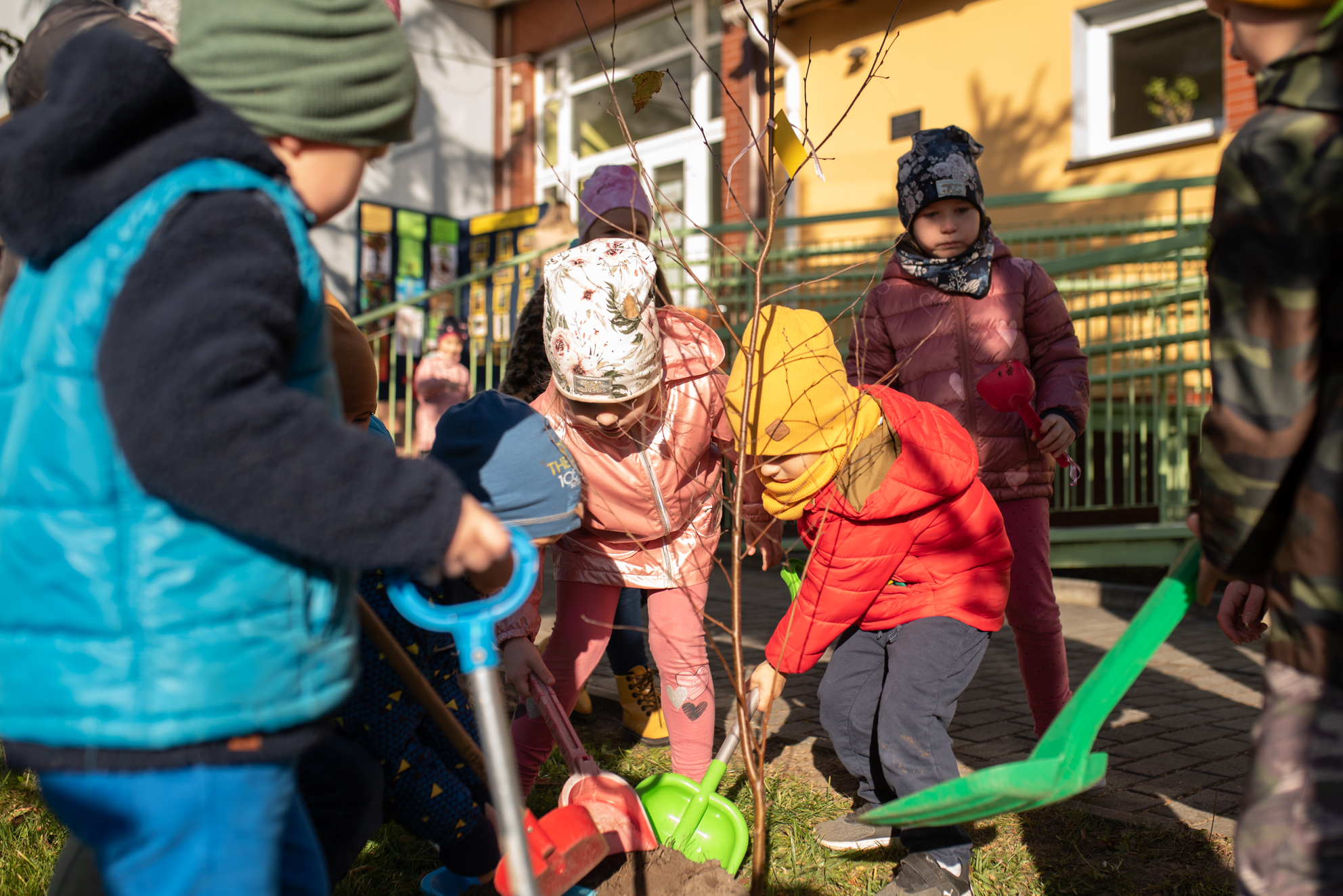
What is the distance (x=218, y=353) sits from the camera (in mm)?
1165

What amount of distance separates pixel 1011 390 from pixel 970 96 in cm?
713

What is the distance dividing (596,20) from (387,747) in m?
10.7

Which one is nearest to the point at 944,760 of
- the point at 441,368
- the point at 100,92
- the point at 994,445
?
the point at 994,445

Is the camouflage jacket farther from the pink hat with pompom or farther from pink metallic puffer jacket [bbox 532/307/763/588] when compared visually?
the pink hat with pompom

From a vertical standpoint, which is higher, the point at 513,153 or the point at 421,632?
the point at 513,153

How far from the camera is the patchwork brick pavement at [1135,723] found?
292 cm

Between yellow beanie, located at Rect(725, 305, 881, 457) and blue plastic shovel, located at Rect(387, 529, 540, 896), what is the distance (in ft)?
2.77

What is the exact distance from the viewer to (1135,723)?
12.1 ft

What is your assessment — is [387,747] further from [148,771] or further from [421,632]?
[148,771]

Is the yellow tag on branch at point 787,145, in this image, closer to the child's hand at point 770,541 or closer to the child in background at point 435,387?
the child's hand at point 770,541

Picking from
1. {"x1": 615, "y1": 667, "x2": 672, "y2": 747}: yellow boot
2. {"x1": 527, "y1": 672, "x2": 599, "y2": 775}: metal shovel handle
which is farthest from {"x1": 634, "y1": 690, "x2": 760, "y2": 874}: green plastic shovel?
{"x1": 615, "y1": 667, "x2": 672, "y2": 747}: yellow boot

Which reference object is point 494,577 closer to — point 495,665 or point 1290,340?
point 495,665

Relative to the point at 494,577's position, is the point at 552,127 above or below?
above

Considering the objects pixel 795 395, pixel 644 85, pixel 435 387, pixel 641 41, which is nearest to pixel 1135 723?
pixel 795 395
